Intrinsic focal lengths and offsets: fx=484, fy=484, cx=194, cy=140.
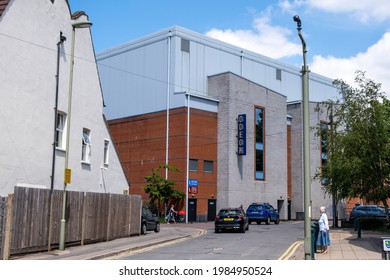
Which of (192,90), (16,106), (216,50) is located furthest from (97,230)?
(216,50)

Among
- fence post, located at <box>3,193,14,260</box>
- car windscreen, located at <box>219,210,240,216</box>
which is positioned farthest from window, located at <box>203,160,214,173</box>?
fence post, located at <box>3,193,14,260</box>

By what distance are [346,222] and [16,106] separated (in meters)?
28.5

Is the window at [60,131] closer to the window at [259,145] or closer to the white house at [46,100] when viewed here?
the white house at [46,100]

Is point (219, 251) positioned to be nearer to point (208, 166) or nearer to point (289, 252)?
point (289, 252)

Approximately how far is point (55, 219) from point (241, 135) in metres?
32.1

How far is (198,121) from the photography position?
4672 centimetres

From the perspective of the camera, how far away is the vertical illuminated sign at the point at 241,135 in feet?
157

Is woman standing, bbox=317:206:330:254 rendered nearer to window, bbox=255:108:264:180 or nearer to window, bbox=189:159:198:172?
window, bbox=189:159:198:172

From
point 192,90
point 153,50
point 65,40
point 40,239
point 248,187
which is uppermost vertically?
point 153,50

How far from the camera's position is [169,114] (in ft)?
153

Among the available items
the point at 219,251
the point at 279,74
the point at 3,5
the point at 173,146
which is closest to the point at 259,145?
the point at 173,146

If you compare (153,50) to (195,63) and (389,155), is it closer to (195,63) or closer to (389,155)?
(195,63)

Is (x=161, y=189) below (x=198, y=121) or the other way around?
below

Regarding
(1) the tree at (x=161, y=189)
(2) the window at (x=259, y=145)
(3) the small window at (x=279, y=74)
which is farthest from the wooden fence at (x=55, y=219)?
(3) the small window at (x=279, y=74)
